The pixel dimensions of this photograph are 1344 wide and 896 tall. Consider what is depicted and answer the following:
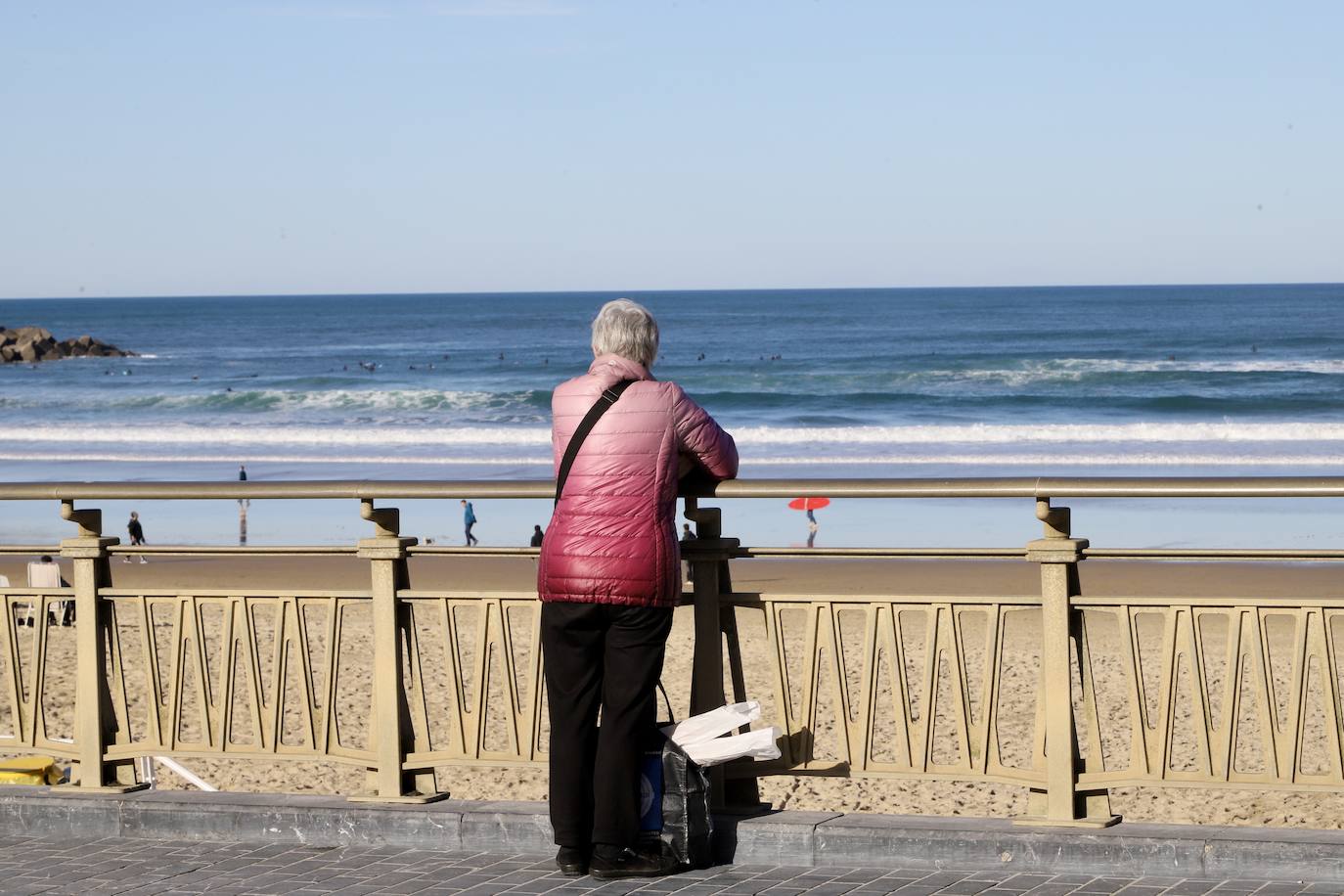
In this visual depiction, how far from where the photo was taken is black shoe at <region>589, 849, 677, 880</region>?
4594mm

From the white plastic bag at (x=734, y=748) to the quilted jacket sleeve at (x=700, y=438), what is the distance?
784 millimetres

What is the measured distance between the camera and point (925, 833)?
4.63 m

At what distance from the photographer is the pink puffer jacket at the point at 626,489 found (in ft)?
14.8

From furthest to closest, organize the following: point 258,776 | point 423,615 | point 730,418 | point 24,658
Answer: point 730,418, point 423,615, point 24,658, point 258,776


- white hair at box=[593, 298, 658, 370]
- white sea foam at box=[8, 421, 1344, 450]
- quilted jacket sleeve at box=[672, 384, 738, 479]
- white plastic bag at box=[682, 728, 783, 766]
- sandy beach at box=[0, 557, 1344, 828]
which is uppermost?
white sea foam at box=[8, 421, 1344, 450]

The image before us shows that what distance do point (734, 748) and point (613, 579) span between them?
0.64 meters

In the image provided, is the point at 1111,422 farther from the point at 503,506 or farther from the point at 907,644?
the point at 907,644

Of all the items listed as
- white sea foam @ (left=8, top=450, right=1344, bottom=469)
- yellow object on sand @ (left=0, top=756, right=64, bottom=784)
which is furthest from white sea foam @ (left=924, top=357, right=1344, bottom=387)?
yellow object on sand @ (left=0, top=756, right=64, bottom=784)

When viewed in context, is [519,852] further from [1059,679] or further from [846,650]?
[846,650]

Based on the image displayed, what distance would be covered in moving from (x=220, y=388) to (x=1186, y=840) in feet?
186

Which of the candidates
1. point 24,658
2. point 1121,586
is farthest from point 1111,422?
point 24,658

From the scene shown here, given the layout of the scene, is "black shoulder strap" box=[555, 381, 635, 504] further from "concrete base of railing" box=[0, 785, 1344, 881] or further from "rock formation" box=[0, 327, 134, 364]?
"rock formation" box=[0, 327, 134, 364]

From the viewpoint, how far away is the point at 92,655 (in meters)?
5.47

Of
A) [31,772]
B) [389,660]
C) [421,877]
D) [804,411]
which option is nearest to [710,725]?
[421,877]
